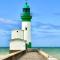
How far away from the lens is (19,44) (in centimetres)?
2942

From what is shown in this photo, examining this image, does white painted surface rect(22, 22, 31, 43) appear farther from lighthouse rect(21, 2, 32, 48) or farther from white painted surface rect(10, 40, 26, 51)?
white painted surface rect(10, 40, 26, 51)

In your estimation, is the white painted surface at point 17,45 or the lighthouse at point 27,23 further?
the lighthouse at point 27,23

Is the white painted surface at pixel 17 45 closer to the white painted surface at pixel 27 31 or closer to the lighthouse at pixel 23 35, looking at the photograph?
the lighthouse at pixel 23 35

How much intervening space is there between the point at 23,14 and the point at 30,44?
382cm

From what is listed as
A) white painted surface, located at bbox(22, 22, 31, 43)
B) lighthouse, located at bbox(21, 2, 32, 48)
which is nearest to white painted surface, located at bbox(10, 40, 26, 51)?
lighthouse, located at bbox(21, 2, 32, 48)

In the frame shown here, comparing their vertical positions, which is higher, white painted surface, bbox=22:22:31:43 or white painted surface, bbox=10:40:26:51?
white painted surface, bbox=22:22:31:43

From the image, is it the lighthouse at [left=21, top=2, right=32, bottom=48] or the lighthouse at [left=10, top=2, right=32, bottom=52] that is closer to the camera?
the lighthouse at [left=10, top=2, right=32, bottom=52]

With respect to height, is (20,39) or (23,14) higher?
(23,14)

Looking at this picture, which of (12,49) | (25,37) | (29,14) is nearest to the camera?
(12,49)

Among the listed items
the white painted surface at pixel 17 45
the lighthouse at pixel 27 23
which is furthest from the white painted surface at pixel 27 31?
the white painted surface at pixel 17 45

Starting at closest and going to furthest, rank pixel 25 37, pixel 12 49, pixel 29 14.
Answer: pixel 12 49, pixel 25 37, pixel 29 14

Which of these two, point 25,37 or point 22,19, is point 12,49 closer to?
point 25,37

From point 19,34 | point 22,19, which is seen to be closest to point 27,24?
point 22,19

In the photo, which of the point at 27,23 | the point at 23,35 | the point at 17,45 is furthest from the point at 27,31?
the point at 17,45
